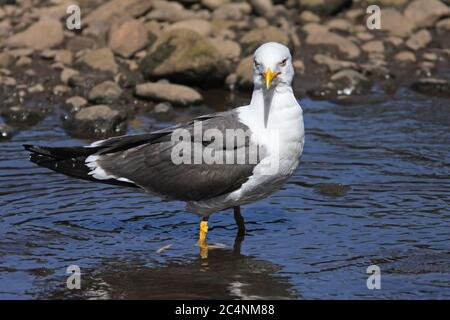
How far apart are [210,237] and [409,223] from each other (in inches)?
71.0

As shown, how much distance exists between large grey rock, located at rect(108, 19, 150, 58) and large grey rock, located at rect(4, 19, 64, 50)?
2.57 ft

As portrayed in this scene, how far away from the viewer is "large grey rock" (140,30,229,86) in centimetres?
1375

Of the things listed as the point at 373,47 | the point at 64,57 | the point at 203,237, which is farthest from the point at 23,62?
the point at 203,237

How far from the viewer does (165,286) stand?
8.03m

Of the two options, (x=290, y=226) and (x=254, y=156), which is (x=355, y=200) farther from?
(x=254, y=156)

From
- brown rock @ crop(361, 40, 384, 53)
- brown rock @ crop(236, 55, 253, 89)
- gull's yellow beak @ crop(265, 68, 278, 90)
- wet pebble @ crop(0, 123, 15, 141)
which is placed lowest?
wet pebble @ crop(0, 123, 15, 141)

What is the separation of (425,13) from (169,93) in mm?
4880

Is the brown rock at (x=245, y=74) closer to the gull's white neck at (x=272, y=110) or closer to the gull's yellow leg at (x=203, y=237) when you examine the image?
the gull's yellow leg at (x=203, y=237)

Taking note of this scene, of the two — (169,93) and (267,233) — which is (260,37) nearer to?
(169,93)

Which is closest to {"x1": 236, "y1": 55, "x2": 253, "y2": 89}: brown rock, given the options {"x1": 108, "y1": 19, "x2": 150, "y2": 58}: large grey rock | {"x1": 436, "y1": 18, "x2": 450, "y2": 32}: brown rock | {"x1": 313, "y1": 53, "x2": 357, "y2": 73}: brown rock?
{"x1": 313, "y1": 53, "x2": 357, "y2": 73}: brown rock

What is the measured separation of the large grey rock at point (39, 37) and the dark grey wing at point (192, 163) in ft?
19.9

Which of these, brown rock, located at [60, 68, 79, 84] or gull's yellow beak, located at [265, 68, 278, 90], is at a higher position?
brown rock, located at [60, 68, 79, 84]

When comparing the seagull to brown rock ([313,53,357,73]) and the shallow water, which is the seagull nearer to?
the shallow water

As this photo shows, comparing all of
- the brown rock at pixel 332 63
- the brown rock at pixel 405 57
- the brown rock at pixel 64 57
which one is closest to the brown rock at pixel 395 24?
the brown rock at pixel 405 57
